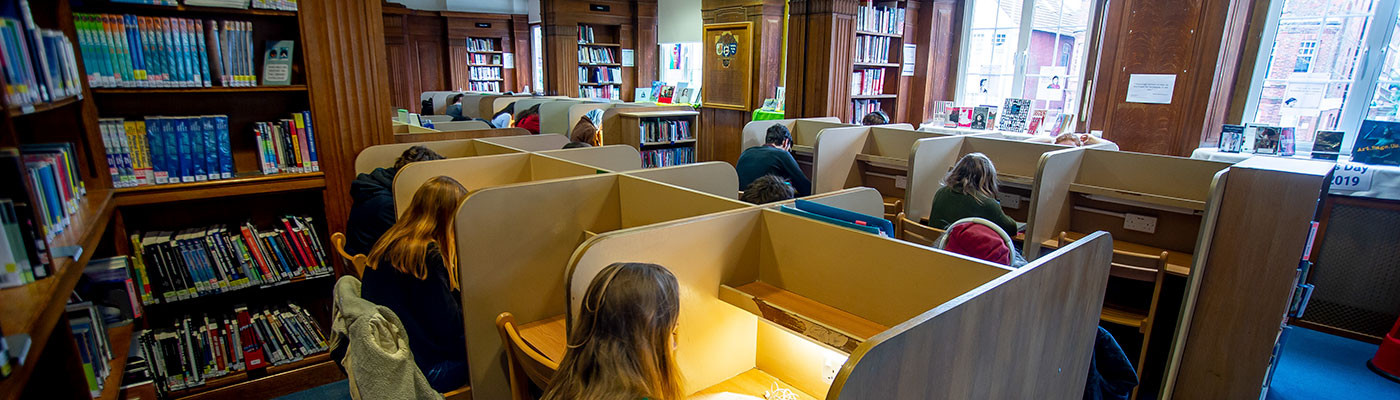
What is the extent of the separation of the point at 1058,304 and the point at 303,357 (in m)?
3.15

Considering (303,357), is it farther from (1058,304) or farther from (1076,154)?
Result: (1076,154)

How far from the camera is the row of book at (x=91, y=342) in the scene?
5.11ft

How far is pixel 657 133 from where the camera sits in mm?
5633

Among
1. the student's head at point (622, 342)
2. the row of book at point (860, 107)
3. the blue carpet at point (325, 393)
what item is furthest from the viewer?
the row of book at point (860, 107)

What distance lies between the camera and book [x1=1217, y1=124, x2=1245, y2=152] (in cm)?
402

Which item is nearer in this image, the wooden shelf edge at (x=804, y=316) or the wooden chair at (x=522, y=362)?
the wooden shelf edge at (x=804, y=316)

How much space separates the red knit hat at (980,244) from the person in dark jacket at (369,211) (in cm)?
232

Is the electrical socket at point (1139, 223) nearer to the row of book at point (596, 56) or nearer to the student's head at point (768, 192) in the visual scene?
the student's head at point (768, 192)

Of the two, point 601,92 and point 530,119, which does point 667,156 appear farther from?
point 601,92

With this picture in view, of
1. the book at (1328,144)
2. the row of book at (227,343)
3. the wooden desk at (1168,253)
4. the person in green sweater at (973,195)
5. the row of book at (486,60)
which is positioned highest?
the row of book at (486,60)

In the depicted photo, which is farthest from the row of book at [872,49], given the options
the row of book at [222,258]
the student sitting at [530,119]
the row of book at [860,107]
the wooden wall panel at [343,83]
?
the row of book at [222,258]

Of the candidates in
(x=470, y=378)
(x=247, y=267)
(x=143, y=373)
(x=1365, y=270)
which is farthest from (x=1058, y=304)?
(x=1365, y=270)

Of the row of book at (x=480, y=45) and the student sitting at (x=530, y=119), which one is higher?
the row of book at (x=480, y=45)

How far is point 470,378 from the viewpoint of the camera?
84.7 inches
